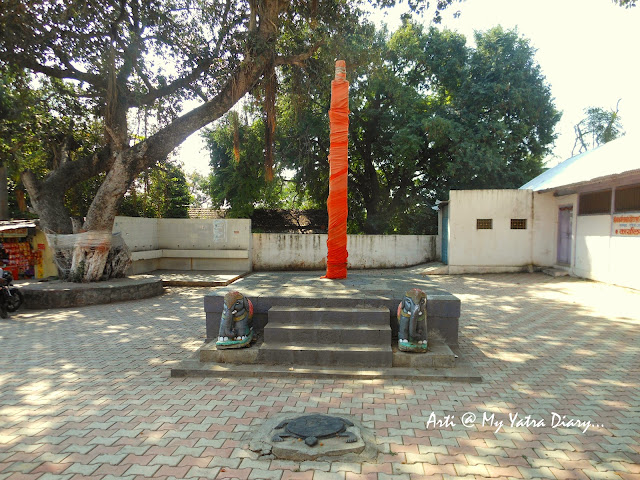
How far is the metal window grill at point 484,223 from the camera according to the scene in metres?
13.6

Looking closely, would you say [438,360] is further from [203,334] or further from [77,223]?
[77,223]

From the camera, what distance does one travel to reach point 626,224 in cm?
1000

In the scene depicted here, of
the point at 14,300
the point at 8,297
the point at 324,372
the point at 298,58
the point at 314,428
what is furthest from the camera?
the point at 298,58

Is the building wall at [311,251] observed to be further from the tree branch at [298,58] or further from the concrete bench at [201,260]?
the tree branch at [298,58]

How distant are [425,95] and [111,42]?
13773 mm

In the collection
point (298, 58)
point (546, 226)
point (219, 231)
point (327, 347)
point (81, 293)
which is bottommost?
point (81, 293)

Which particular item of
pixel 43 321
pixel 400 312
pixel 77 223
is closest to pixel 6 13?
pixel 77 223

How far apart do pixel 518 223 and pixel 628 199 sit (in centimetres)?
372

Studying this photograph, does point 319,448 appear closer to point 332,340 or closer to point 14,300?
point 332,340

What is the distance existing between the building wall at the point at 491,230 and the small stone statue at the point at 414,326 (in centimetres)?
962

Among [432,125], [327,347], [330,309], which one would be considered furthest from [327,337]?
[432,125]

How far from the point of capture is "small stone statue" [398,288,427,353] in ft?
15.3

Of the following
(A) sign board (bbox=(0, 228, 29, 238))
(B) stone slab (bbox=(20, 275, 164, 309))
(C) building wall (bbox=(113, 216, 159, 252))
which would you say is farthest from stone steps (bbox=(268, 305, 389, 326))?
(A) sign board (bbox=(0, 228, 29, 238))

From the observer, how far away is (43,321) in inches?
296
